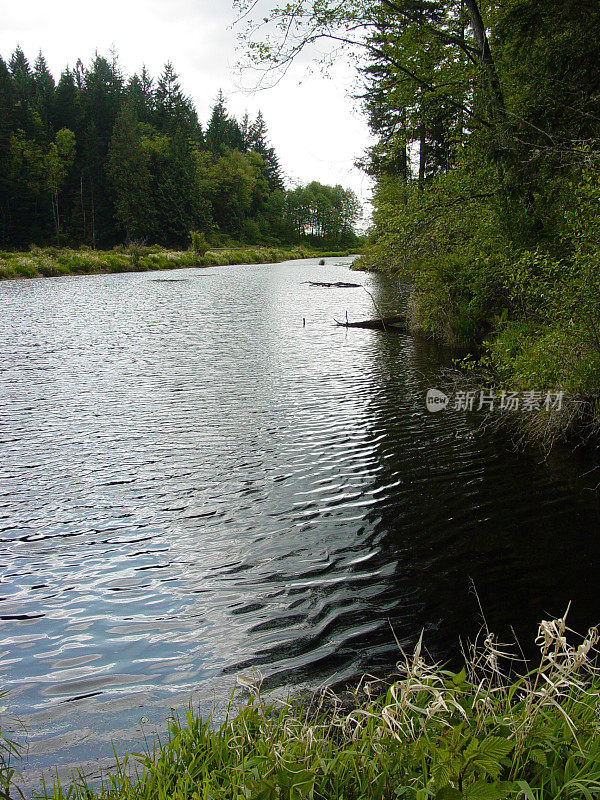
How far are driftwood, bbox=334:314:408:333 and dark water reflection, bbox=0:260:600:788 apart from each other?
762 centimetres

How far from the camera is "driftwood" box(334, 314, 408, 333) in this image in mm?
21328

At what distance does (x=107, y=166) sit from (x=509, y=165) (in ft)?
289

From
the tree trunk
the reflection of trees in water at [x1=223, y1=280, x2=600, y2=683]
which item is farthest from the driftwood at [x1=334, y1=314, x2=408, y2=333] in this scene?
the reflection of trees in water at [x1=223, y1=280, x2=600, y2=683]

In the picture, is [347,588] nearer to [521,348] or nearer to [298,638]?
[298,638]

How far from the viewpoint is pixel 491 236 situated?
11883 mm

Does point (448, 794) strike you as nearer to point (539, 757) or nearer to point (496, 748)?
point (496, 748)

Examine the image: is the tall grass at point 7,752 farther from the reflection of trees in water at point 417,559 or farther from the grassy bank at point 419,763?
the reflection of trees in water at point 417,559

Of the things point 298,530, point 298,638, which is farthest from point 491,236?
point 298,638

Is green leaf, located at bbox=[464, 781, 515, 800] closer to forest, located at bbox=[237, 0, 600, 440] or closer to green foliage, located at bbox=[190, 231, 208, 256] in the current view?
forest, located at bbox=[237, 0, 600, 440]

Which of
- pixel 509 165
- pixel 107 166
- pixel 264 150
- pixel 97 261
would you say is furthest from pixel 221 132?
pixel 509 165

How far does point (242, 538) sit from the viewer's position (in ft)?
21.6

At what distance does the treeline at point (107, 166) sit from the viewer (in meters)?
81.4

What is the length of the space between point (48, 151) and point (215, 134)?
176ft

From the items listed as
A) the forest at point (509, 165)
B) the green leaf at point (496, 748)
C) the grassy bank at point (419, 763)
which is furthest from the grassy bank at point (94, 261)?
the green leaf at point (496, 748)
